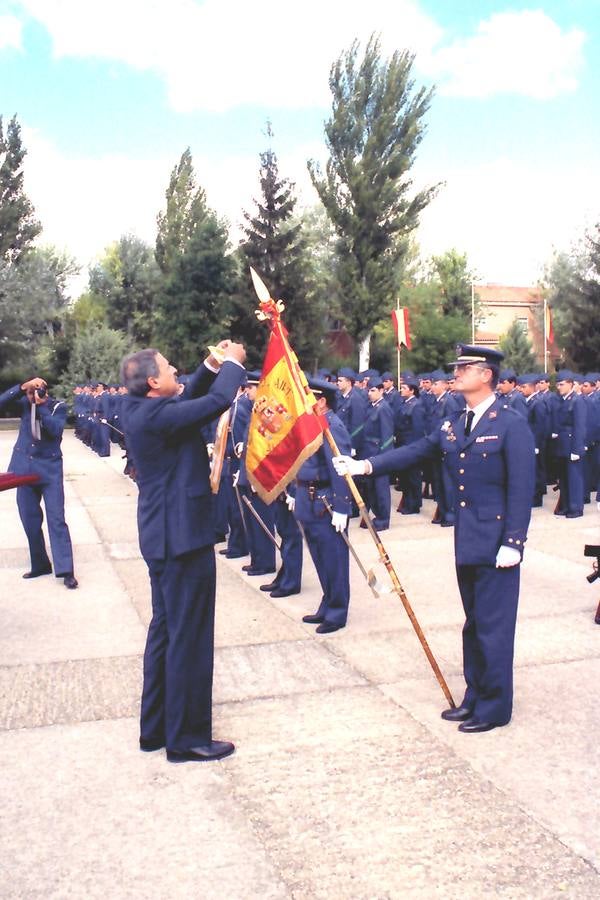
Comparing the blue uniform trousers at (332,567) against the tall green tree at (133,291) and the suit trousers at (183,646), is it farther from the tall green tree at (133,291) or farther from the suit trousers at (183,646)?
the tall green tree at (133,291)

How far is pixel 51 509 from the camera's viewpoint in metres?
8.64

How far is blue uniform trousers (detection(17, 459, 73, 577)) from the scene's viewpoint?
8.63 m

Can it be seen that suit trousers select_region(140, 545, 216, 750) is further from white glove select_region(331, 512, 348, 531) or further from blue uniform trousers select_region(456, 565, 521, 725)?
white glove select_region(331, 512, 348, 531)

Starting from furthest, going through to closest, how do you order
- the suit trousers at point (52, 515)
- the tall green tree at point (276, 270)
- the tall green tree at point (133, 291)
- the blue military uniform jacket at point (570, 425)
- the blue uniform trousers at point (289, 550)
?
the tall green tree at point (133, 291)
the tall green tree at point (276, 270)
the blue military uniform jacket at point (570, 425)
the suit trousers at point (52, 515)
the blue uniform trousers at point (289, 550)

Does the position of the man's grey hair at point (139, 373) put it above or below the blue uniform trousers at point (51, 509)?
above

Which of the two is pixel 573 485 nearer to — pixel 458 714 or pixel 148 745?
pixel 458 714

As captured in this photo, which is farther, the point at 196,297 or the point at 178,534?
the point at 196,297

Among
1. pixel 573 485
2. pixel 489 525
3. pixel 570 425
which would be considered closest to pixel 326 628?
pixel 489 525

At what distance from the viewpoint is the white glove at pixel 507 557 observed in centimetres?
485

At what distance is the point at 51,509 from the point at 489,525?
4.92m

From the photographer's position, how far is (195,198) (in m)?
50.5

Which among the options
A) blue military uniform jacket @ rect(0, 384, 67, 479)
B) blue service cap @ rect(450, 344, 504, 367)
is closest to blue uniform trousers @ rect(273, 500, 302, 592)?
blue military uniform jacket @ rect(0, 384, 67, 479)

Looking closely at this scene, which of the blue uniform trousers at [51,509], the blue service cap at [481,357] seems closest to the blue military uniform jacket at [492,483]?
the blue service cap at [481,357]

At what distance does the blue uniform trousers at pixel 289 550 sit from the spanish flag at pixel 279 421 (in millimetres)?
2353
